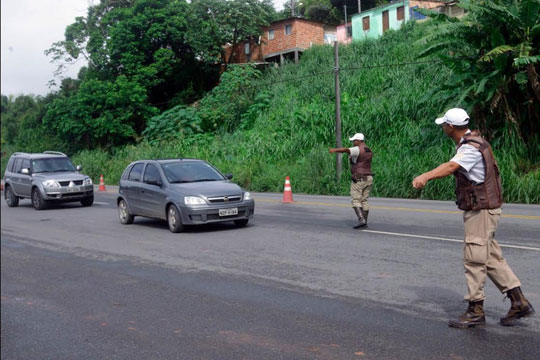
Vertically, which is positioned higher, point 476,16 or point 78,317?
point 476,16

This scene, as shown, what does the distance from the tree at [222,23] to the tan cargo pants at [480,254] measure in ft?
126

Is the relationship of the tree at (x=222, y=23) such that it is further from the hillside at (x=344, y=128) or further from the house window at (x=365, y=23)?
the house window at (x=365, y=23)

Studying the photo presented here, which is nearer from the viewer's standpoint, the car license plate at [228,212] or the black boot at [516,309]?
the black boot at [516,309]

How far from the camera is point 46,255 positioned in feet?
31.1

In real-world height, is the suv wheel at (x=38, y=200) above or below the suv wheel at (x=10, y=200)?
below

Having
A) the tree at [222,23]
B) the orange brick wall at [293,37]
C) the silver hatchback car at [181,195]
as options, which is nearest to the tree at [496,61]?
the silver hatchback car at [181,195]

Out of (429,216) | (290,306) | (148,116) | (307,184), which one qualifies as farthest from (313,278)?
(307,184)

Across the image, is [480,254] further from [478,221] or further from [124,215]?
[124,215]

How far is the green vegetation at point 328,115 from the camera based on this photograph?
250 inches

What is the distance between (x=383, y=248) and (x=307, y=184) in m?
15.4

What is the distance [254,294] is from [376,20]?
4769 centimetres

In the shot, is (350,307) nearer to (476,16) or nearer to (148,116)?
(148,116)

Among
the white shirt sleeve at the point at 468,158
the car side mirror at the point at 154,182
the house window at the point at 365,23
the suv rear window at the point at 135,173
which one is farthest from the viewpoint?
the house window at the point at 365,23

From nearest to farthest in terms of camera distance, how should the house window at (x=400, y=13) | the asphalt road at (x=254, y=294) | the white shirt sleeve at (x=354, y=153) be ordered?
the asphalt road at (x=254, y=294) → the white shirt sleeve at (x=354, y=153) → the house window at (x=400, y=13)
